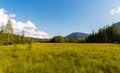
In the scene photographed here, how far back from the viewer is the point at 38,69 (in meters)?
11.4

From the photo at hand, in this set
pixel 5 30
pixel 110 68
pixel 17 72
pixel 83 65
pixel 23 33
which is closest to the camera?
pixel 17 72

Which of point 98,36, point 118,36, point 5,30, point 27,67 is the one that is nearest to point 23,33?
point 5,30

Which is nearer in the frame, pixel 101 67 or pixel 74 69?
pixel 74 69

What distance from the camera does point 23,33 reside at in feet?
366

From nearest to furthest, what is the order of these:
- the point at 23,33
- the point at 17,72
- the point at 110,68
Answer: the point at 17,72
the point at 110,68
the point at 23,33

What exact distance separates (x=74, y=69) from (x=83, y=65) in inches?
58.0

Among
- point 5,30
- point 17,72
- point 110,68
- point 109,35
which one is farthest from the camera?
point 109,35

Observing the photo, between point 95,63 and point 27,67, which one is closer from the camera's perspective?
point 27,67

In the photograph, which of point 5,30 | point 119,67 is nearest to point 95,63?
point 119,67

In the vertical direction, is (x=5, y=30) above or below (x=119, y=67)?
above

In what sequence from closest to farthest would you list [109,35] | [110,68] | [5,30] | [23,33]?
[110,68] < [5,30] < [109,35] < [23,33]

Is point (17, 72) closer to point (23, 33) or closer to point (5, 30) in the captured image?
point (5, 30)

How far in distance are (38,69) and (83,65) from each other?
3.18m

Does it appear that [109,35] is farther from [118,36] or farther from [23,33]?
[23,33]
